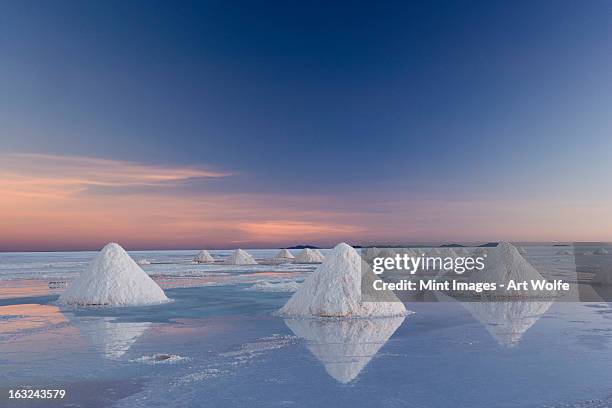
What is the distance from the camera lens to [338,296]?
1500cm

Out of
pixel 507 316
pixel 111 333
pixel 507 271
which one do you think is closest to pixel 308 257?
pixel 507 271

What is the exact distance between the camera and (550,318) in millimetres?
15320

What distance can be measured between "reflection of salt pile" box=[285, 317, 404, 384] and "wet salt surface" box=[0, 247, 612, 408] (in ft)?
0.10

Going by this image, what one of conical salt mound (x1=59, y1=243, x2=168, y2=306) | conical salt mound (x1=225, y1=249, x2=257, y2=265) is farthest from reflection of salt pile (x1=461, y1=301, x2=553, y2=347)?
conical salt mound (x1=225, y1=249, x2=257, y2=265)

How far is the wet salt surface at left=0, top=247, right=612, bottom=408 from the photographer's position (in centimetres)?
727

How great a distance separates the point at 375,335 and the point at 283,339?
87.9 inches

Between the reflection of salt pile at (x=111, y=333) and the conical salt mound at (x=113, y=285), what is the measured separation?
3.15 meters

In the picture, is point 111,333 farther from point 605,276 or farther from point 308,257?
point 308,257

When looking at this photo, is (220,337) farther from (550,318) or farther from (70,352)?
(550,318)

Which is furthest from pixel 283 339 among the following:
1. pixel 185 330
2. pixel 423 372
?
pixel 423 372

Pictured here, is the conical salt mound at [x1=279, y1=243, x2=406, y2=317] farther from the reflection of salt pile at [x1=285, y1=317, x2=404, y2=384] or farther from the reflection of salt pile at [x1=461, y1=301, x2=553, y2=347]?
the reflection of salt pile at [x1=461, y1=301, x2=553, y2=347]

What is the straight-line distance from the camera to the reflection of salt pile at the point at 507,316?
12.4 m

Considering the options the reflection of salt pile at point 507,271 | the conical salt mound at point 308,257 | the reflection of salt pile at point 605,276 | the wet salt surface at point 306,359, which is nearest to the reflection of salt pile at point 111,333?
the wet salt surface at point 306,359

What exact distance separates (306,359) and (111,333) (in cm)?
562
